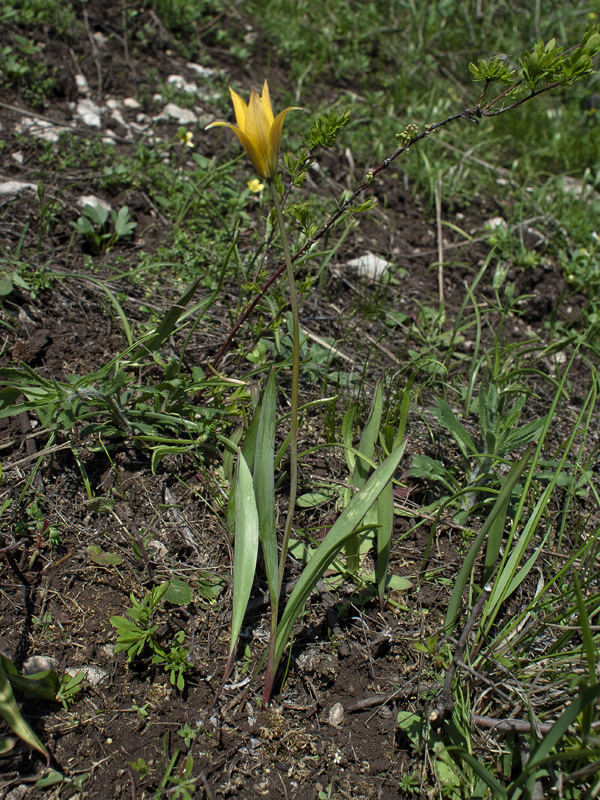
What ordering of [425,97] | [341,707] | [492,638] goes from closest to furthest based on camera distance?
[341,707] < [492,638] < [425,97]

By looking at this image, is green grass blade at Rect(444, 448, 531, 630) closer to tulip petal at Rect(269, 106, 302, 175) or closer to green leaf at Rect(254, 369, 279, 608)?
green leaf at Rect(254, 369, 279, 608)

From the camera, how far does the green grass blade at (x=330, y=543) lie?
1358 mm

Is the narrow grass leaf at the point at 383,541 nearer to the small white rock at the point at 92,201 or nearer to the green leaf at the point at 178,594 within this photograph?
the green leaf at the point at 178,594

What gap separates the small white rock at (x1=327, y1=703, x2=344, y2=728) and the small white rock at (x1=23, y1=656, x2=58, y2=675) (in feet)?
2.29

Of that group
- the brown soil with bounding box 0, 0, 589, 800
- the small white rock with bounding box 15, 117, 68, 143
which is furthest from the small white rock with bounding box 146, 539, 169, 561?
the small white rock with bounding box 15, 117, 68, 143

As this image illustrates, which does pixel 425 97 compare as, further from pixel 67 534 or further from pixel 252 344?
pixel 67 534

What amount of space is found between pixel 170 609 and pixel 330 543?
0.48 meters

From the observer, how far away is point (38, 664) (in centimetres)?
140

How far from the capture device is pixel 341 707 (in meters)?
1.47

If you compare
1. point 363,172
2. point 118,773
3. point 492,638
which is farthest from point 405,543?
point 363,172

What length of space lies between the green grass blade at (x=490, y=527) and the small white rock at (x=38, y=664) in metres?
1.01

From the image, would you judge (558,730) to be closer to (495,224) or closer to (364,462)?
(364,462)

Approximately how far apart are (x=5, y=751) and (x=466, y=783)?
3.38 ft

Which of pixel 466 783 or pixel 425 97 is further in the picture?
pixel 425 97
